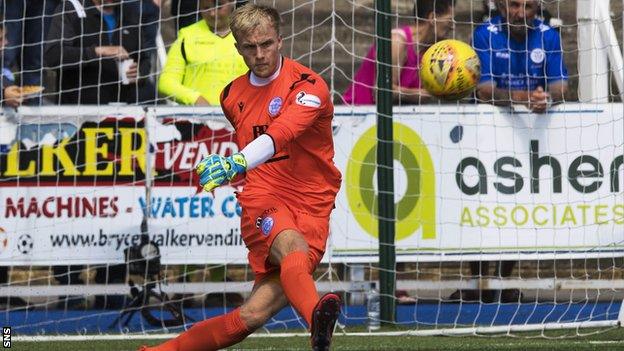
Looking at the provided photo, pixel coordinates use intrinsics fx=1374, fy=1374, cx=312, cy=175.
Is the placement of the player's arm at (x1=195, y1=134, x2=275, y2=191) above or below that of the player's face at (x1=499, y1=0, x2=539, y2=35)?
below

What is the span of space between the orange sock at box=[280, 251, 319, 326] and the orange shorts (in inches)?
8.6

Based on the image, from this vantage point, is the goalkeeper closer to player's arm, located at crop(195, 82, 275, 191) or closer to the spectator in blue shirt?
player's arm, located at crop(195, 82, 275, 191)

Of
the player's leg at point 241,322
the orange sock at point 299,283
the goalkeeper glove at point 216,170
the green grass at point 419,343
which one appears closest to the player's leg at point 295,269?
the orange sock at point 299,283

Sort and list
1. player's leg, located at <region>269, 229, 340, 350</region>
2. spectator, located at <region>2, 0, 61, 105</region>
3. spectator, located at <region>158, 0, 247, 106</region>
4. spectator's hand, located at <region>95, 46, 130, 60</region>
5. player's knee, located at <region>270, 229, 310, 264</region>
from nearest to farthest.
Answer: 1. player's leg, located at <region>269, 229, 340, 350</region>
2. player's knee, located at <region>270, 229, 310, 264</region>
3. spectator, located at <region>158, 0, 247, 106</region>
4. spectator's hand, located at <region>95, 46, 130, 60</region>
5. spectator, located at <region>2, 0, 61, 105</region>

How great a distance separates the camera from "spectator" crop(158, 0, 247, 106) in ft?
34.7

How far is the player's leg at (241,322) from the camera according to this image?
6594mm

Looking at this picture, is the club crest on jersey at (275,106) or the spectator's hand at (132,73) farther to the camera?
the spectator's hand at (132,73)

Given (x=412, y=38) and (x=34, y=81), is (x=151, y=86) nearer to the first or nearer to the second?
(x=34, y=81)

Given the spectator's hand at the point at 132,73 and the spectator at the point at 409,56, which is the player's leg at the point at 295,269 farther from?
the spectator's hand at the point at 132,73

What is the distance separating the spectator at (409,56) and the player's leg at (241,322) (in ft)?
13.4

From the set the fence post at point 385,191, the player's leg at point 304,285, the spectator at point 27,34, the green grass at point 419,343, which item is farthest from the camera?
the spectator at point 27,34

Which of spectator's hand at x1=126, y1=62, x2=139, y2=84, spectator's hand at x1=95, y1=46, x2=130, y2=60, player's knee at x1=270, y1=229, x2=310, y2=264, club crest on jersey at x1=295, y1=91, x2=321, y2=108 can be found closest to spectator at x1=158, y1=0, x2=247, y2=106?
spectator's hand at x1=126, y1=62, x2=139, y2=84

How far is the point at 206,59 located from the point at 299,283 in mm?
4609

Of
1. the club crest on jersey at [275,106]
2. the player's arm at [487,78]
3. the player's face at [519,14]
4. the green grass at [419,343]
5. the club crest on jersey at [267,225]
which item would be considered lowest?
the green grass at [419,343]
